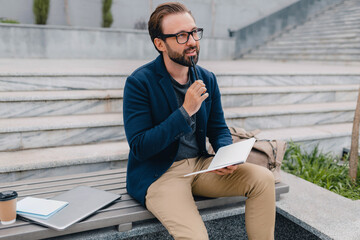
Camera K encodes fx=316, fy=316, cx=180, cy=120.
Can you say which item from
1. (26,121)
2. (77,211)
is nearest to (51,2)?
(26,121)

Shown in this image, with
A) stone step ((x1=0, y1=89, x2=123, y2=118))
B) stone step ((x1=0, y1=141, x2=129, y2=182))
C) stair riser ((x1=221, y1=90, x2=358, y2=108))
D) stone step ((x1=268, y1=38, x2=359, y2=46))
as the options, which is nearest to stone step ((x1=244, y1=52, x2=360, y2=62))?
stone step ((x1=268, y1=38, x2=359, y2=46))

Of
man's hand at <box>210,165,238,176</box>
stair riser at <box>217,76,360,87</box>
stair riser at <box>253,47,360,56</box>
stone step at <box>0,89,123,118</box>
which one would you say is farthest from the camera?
stair riser at <box>253,47,360,56</box>

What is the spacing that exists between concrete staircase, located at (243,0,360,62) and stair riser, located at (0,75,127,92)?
609 centimetres

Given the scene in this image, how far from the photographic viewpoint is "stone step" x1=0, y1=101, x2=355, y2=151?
9.40ft

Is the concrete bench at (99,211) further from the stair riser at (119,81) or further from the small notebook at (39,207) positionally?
the stair riser at (119,81)

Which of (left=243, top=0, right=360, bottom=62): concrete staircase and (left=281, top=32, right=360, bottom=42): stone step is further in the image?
(left=281, top=32, right=360, bottom=42): stone step

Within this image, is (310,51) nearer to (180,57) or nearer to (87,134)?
(87,134)

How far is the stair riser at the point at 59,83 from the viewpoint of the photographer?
138 inches

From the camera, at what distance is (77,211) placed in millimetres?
1812

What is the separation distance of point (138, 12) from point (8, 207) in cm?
892

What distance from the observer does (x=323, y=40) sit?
904cm

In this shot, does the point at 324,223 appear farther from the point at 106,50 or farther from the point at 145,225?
the point at 106,50

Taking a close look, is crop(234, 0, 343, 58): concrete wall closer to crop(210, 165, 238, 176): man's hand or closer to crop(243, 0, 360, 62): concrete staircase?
crop(243, 0, 360, 62): concrete staircase

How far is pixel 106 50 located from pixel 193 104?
690cm
